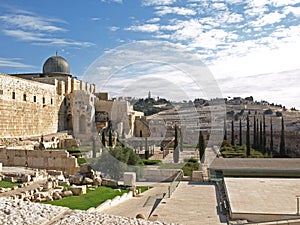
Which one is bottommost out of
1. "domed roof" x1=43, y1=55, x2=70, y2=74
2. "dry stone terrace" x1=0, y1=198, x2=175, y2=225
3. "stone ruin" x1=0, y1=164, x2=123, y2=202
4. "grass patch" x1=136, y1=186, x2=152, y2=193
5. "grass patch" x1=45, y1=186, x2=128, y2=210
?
"grass patch" x1=136, y1=186, x2=152, y2=193

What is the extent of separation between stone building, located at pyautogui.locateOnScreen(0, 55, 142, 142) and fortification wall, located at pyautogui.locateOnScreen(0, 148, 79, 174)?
432cm

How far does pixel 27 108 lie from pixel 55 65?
8791mm

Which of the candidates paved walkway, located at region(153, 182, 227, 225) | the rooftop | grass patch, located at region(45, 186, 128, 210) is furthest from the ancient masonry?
the rooftop

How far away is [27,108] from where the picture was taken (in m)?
22.8

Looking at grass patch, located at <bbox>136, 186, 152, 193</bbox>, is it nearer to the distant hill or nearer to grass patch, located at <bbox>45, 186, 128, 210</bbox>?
grass patch, located at <bbox>45, 186, 128, 210</bbox>

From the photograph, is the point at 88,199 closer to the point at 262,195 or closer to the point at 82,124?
the point at 262,195

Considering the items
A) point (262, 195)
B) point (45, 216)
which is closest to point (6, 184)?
point (45, 216)

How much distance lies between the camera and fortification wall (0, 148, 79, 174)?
607 inches

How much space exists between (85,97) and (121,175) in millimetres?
15401

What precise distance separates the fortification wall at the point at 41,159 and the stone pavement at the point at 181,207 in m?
4.84

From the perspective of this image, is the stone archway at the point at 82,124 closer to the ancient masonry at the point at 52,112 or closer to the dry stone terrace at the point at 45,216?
the ancient masonry at the point at 52,112

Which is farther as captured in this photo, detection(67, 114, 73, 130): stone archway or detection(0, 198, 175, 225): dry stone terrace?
detection(67, 114, 73, 130): stone archway

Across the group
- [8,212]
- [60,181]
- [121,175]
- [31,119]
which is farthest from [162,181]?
[31,119]

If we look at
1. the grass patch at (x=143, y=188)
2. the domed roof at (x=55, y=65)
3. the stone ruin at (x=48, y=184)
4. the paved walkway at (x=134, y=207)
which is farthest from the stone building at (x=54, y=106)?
the paved walkway at (x=134, y=207)
